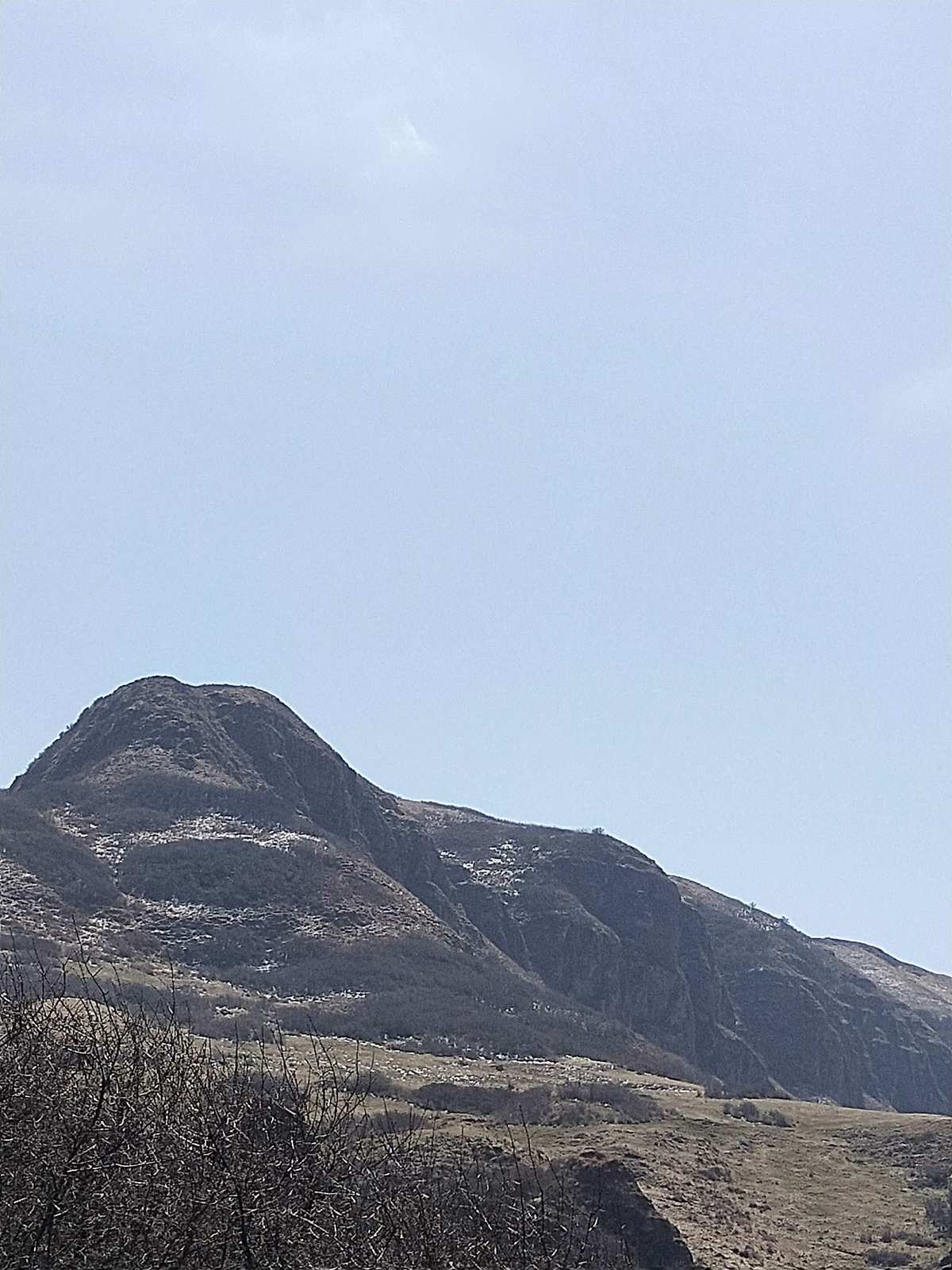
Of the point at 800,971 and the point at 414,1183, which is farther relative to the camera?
the point at 800,971

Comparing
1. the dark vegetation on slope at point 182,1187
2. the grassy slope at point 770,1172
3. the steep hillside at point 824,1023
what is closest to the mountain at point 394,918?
the steep hillside at point 824,1023

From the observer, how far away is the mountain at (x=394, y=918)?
80.1m

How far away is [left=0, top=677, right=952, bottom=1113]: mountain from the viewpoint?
3155 inches

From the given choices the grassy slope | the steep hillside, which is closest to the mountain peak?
the steep hillside

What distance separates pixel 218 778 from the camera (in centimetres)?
11894

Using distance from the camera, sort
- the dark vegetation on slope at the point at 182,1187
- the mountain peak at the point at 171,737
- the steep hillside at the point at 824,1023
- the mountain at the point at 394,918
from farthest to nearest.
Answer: the steep hillside at the point at 824,1023 → the mountain peak at the point at 171,737 → the mountain at the point at 394,918 → the dark vegetation on slope at the point at 182,1187

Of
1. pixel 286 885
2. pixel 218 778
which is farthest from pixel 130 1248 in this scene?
pixel 218 778

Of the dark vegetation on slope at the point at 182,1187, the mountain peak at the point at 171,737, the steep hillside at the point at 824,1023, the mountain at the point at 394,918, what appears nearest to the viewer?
the dark vegetation on slope at the point at 182,1187

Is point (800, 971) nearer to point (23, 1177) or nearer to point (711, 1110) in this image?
point (711, 1110)

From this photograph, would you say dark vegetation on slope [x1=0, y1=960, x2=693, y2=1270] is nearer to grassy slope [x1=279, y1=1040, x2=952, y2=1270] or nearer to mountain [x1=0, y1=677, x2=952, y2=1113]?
grassy slope [x1=279, y1=1040, x2=952, y2=1270]

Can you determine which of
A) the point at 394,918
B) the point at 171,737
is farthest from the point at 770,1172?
the point at 171,737

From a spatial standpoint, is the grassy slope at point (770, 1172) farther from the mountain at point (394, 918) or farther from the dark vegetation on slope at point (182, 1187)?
the dark vegetation on slope at point (182, 1187)

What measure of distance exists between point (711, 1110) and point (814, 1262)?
26.2 meters

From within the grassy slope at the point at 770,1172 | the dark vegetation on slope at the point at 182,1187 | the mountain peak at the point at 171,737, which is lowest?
the grassy slope at the point at 770,1172
